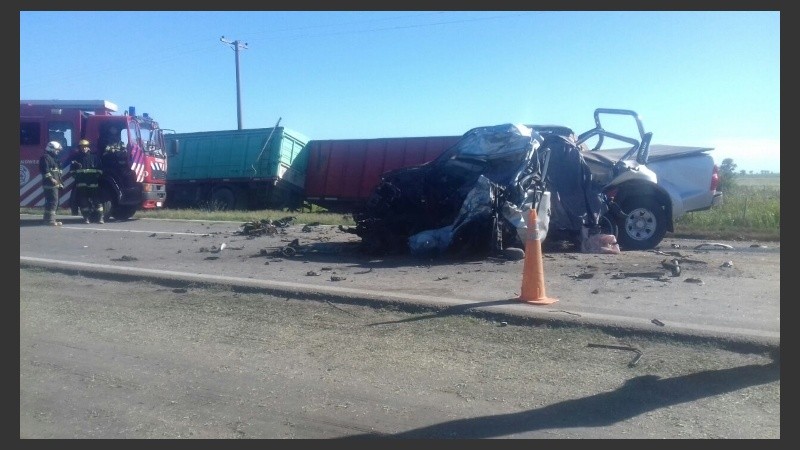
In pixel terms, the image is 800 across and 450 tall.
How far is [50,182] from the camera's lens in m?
15.2

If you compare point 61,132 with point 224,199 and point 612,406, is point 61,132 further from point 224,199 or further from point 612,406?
point 612,406

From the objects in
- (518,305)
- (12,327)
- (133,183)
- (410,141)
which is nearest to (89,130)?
(133,183)

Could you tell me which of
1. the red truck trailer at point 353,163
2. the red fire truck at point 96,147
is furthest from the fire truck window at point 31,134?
the red truck trailer at point 353,163

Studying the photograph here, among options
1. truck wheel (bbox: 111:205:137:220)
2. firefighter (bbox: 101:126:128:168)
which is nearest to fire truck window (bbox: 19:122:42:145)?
firefighter (bbox: 101:126:128:168)

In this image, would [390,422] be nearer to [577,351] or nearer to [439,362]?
[439,362]

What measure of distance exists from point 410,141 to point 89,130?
10.1 meters

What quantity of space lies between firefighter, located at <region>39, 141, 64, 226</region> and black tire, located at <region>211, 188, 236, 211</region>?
9.07m

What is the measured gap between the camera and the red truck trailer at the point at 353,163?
2314 centimetres

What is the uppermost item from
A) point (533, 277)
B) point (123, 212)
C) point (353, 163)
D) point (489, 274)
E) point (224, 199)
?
point (353, 163)

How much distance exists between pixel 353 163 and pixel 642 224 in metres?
14.0

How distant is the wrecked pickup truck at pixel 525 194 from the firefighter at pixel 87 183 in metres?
8.13

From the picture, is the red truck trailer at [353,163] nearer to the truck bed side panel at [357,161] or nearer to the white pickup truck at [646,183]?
the truck bed side panel at [357,161]

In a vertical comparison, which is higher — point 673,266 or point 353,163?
point 353,163

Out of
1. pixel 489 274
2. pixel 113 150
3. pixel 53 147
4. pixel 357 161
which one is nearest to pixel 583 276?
pixel 489 274
